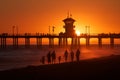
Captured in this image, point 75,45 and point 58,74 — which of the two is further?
point 75,45

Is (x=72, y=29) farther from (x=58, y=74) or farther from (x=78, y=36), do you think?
(x=58, y=74)

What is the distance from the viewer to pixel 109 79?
20.0 metres

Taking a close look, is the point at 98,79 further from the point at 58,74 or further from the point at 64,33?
the point at 64,33

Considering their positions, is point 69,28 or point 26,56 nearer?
point 26,56

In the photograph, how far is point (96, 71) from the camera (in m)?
23.5

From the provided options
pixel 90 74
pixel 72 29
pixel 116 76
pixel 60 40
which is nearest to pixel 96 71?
pixel 90 74

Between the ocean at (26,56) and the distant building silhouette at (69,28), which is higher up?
the distant building silhouette at (69,28)

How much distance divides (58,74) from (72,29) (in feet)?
260

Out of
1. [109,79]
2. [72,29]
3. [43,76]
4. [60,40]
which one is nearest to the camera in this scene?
[109,79]

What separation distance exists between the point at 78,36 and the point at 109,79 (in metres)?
84.9

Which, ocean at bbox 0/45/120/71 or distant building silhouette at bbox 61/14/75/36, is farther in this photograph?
distant building silhouette at bbox 61/14/75/36

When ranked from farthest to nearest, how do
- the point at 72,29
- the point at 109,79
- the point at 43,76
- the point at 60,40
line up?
the point at 60,40
the point at 72,29
the point at 43,76
the point at 109,79

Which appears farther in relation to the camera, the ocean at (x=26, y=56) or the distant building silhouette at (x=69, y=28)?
the distant building silhouette at (x=69, y=28)

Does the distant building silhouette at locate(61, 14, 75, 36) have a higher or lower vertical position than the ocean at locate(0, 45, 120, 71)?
higher
